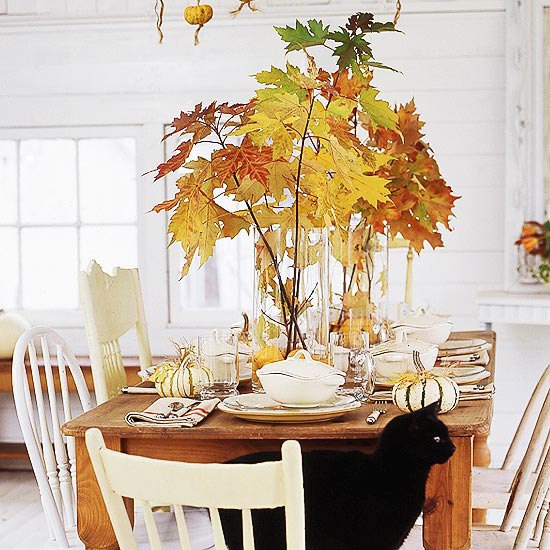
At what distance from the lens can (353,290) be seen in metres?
2.85

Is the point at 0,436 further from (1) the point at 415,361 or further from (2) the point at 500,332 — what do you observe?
(1) the point at 415,361

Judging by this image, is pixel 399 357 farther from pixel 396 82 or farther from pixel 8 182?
pixel 8 182

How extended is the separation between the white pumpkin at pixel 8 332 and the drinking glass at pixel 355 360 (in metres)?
2.43

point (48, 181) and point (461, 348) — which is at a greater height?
point (48, 181)

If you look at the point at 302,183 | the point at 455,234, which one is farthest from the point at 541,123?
the point at 302,183

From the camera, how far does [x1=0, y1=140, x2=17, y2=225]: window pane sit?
486 centimetres

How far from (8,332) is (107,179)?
0.87 meters

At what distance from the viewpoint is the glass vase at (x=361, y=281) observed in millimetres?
2689

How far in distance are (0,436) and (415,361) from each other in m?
3.26

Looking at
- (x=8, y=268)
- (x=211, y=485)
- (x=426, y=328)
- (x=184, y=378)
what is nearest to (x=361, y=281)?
(x=426, y=328)

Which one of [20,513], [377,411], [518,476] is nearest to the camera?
[377,411]

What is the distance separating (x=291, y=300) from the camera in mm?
2164

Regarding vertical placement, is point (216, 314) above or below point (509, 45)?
below

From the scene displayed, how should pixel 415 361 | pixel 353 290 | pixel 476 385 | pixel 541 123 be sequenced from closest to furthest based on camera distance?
1. pixel 415 361
2. pixel 476 385
3. pixel 353 290
4. pixel 541 123
